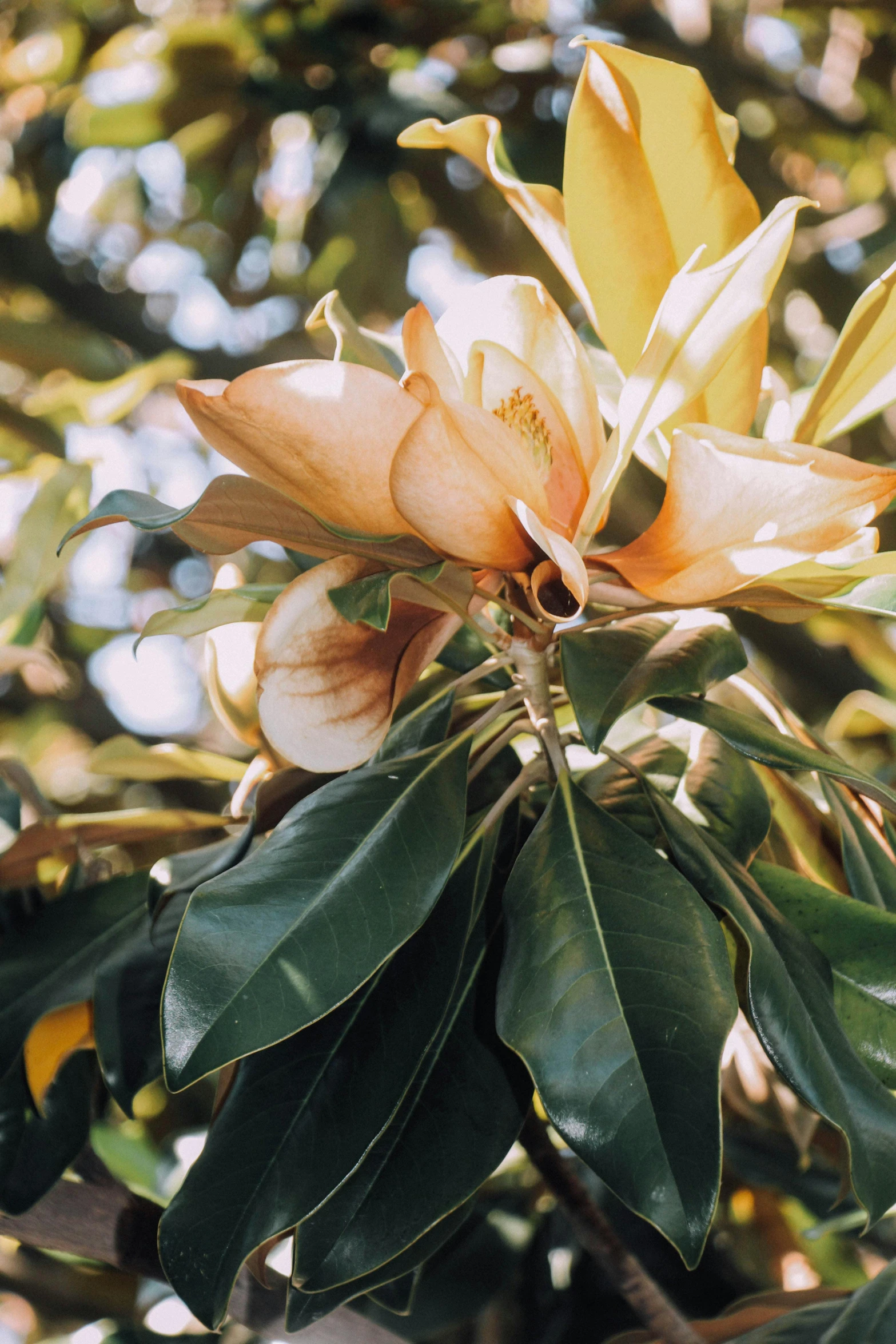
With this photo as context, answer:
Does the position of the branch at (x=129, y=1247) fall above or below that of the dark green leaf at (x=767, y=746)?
below

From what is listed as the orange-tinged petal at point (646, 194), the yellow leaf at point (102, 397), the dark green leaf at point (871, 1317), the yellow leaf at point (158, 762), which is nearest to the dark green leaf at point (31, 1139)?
the yellow leaf at point (158, 762)

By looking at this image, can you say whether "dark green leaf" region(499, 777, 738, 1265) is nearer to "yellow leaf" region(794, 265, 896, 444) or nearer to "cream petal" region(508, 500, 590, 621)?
"cream petal" region(508, 500, 590, 621)

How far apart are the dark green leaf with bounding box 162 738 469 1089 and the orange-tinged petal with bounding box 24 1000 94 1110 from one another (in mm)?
252

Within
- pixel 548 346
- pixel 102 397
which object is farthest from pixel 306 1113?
pixel 102 397

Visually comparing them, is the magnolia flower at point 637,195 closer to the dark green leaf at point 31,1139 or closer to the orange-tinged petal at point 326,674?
the orange-tinged petal at point 326,674

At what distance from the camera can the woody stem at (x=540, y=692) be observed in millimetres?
557

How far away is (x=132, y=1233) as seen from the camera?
0.63 m

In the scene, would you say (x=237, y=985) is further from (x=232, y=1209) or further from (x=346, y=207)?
(x=346, y=207)

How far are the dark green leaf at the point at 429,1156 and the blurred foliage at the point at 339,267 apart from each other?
0.66 m

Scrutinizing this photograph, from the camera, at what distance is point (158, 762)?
782 mm

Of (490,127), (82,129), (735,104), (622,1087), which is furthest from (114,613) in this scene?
(622,1087)

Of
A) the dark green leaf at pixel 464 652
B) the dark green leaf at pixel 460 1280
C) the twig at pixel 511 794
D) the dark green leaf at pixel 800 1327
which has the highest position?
the dark green leaf at pixel 464 652

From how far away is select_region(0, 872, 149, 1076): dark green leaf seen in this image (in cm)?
61

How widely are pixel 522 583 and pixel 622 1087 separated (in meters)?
0.25
